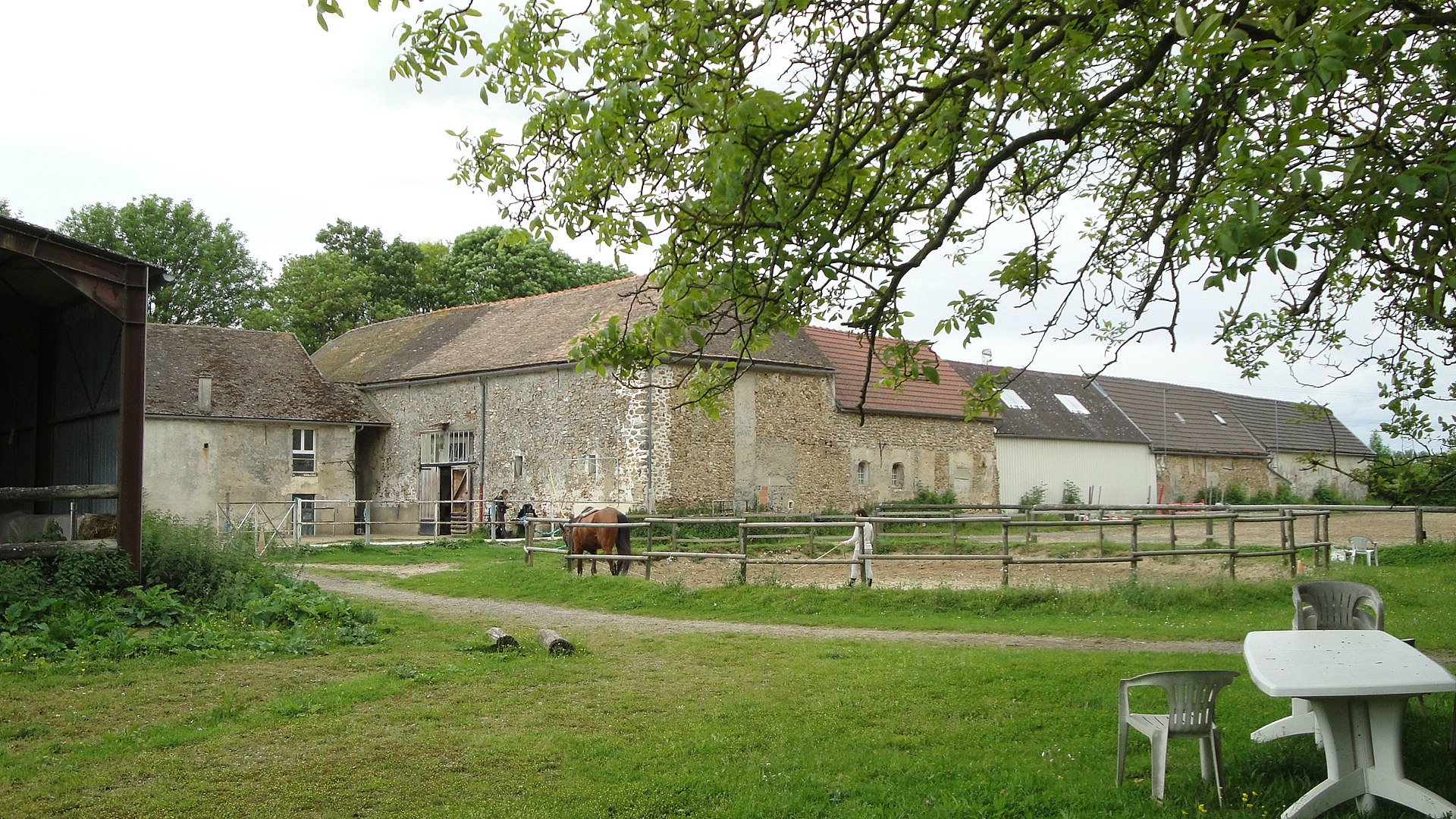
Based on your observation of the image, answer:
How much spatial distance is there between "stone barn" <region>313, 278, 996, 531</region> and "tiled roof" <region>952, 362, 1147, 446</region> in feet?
13.3

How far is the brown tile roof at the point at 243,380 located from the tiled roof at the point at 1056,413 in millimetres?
20929

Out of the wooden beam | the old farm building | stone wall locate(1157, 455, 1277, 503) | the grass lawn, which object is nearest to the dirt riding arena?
the grass lawn

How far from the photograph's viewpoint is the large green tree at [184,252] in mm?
48688

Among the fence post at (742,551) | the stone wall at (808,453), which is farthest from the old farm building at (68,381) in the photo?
the stone wall at (808,453)

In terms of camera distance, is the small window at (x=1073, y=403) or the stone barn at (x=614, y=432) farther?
the small window at (x=1073, y=403)

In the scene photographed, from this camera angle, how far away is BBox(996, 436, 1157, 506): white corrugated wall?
3603cm

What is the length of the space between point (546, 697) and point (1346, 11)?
21.4 feet

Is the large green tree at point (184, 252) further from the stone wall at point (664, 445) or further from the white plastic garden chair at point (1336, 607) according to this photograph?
the white plastic garden chair at point (1336, 607)

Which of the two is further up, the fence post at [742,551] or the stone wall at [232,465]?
the stone wall at [232,465]

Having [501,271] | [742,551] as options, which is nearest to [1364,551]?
[742,551]

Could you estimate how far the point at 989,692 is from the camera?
800 cm

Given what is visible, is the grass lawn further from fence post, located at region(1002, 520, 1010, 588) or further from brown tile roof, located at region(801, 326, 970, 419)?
brown tile roof, located at region(801, 326, 970, 419)

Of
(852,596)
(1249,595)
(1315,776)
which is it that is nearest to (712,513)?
(852,596)

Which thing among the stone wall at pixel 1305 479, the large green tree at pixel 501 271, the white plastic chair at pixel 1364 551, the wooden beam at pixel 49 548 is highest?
the large green tree at pixel 501 271
